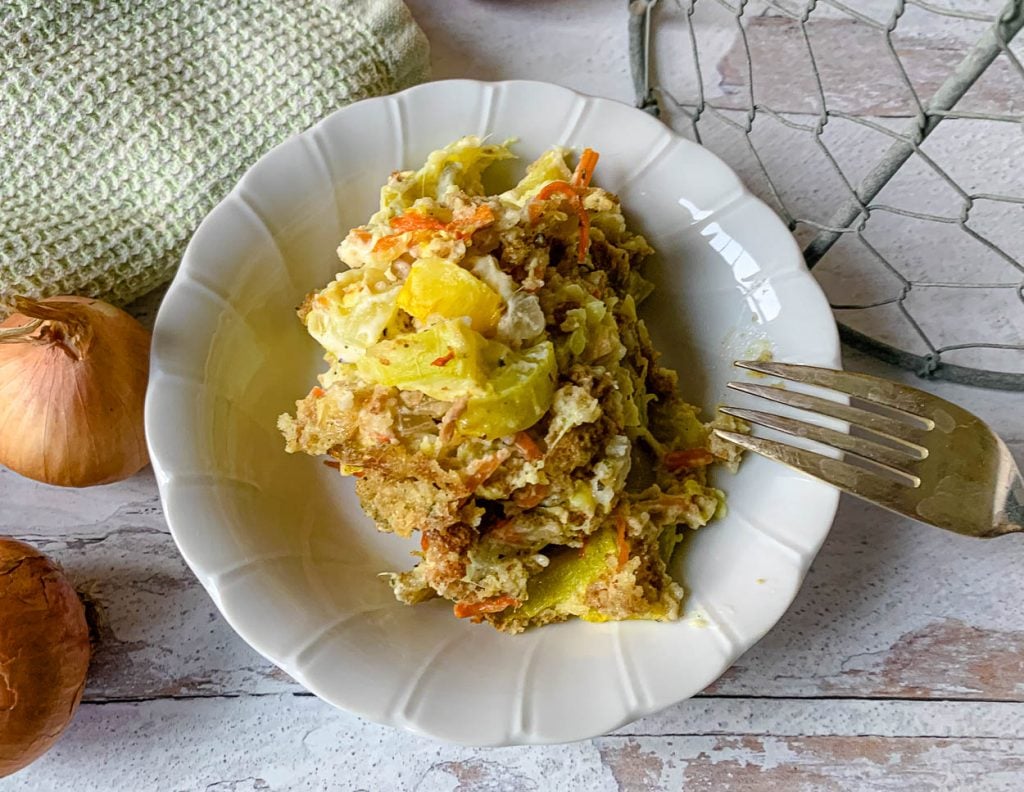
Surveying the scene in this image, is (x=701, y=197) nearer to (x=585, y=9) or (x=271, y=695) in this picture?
(x=585, y=9)

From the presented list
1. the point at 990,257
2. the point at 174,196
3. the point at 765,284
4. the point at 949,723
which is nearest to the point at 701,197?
the point at 765,284

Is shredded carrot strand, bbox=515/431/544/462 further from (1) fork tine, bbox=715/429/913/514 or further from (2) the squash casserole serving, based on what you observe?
(1) fork tine, bbox=715/429/913/514

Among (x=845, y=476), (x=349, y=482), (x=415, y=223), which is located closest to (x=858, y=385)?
(x=845, y=476)

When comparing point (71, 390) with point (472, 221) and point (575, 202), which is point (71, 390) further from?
point (575, 202)

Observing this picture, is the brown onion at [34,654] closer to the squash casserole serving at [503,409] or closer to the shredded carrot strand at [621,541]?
the squash casserole serving at [503,409]

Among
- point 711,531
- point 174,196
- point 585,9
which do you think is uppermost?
point 585,9

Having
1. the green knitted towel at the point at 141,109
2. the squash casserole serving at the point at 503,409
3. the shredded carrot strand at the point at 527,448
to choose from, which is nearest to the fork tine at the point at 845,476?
the squash casserole serving at the point at 503,409
